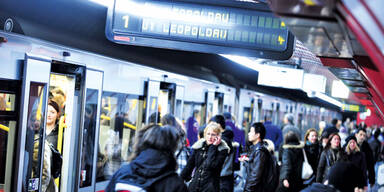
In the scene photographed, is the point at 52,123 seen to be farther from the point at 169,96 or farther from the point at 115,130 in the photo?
the point at 169,96

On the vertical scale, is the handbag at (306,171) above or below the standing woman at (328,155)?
below

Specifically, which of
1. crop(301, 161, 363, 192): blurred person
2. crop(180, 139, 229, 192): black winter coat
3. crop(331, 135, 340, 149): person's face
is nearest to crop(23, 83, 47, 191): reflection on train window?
crop(180, 139, 229, 192): black winter coat

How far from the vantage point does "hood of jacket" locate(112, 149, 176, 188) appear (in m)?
3.45

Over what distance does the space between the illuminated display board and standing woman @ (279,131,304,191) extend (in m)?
2.17

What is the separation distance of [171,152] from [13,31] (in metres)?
2.37

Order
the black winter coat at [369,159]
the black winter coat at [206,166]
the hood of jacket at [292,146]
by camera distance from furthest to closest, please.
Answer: the black winter coat at [369,159] → the hood of jacket at [292,146] → the black winter coat at [206,166]

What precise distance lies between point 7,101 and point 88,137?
73.1 inches

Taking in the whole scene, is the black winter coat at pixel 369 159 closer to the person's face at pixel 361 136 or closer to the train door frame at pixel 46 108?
the person's face at pixel 361 136

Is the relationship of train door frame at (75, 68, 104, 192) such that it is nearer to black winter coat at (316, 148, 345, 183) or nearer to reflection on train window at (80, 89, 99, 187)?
reflection on train window at (80, 89, 99, 187)

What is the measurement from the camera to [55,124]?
6.77 metres

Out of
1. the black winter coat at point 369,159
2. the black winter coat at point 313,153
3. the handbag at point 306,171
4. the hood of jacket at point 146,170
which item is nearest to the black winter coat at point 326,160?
the handbag at point 306,171

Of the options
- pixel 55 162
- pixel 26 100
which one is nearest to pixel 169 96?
pixel 55 162

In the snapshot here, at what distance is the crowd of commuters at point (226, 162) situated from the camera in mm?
3490

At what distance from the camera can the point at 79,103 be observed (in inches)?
262
